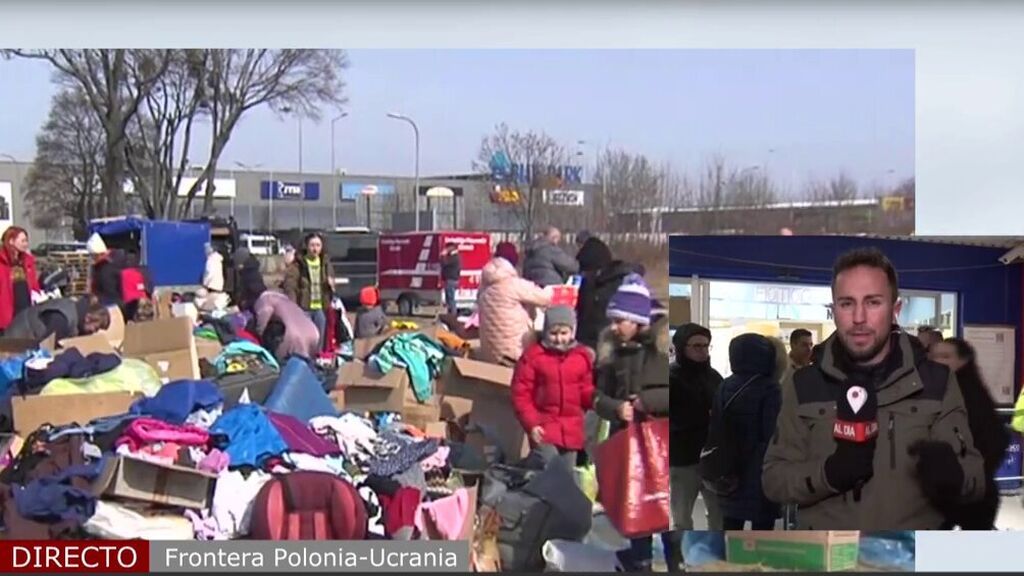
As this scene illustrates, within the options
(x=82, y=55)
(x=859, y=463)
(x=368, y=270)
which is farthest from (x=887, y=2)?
(x=82, y=55)

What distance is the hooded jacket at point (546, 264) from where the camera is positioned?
15.7 feet

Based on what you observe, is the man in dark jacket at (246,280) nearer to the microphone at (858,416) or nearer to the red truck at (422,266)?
the red truck at (422,266)

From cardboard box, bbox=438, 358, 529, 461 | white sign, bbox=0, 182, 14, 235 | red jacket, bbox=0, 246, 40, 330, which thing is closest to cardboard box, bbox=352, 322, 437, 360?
cardboard box, bbox=438, 358, 529, 461

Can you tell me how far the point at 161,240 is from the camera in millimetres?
4879

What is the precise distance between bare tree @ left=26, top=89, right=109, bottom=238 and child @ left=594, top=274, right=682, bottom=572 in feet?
6.23

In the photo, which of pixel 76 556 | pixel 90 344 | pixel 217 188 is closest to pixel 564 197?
pixel 217 188

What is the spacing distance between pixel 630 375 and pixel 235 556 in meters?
1.55

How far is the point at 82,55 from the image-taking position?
187 inches

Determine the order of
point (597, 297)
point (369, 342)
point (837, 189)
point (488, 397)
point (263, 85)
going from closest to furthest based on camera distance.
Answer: point (837, 189) → point (263, 85) → point (597, 297) → point (488, 397) → point (369, 342)

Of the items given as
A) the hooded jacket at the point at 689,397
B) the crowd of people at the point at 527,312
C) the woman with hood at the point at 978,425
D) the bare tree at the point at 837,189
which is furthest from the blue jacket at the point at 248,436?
the woman with hood at the point at 978,425

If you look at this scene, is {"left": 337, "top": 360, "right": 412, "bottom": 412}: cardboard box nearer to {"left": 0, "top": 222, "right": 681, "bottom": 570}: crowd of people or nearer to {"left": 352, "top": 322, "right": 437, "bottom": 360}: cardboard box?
{"left": 352, "top": 322, "right": 437, "bottom": 360}: cardboard box

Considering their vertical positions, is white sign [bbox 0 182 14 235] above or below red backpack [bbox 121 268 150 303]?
above

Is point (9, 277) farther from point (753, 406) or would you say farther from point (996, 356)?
point (996, 356)

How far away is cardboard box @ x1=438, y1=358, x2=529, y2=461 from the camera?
193 inches
